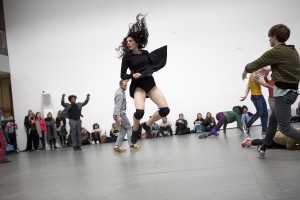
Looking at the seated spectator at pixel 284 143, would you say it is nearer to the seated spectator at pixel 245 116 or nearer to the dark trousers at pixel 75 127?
the dark trousers at pixel 75 127

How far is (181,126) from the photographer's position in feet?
54.5

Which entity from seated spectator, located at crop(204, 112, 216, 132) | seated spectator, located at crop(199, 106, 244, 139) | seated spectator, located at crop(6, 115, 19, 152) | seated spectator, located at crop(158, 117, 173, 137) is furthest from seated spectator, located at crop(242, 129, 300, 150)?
seated spectator, located at crop(6, 115, 19, 152)

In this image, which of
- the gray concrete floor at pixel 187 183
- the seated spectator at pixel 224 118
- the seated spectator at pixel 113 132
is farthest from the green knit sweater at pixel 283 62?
→ the seated spectator at pixel 113 132

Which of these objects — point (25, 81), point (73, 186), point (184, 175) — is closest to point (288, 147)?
point (184, 175)

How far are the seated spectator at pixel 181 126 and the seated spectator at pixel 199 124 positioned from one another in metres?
0.34

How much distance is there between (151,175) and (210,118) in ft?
41.1

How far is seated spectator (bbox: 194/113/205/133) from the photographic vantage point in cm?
1636

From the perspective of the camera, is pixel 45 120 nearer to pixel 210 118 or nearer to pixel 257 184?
pixel 210 118

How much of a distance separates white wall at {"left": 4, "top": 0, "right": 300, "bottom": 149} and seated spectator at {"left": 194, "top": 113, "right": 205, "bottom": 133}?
2.30 feet

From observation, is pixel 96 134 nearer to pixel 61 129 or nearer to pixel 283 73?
pixel 61 129

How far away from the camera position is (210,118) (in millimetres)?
16266

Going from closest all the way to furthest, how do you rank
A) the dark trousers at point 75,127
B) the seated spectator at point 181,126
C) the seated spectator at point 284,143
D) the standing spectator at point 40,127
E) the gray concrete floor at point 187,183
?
the gray concrete floor at point 187,183, the seated spectator at point 284,143, the dark trousers at point 75,127, the seated spectator at point 181,126, the standing spectator at point 40,127

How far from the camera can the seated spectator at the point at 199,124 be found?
53.7ft

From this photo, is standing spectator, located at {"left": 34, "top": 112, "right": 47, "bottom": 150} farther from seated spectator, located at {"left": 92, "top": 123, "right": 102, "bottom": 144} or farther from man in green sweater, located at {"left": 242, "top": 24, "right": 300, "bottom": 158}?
man in green sweater, located at {"left": 242, "top": 24, "right": 300, "bottom": 158}
